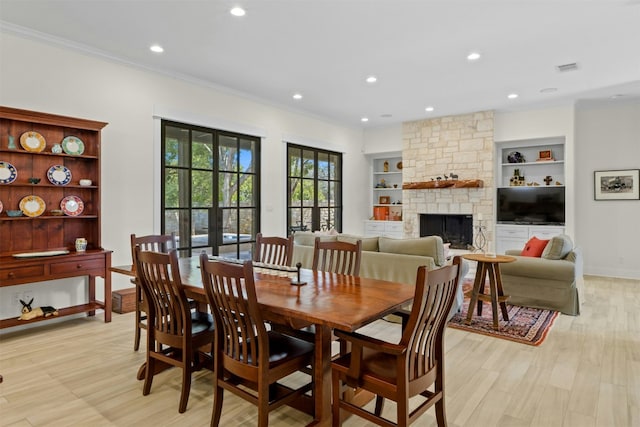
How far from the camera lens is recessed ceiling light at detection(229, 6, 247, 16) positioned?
11.0 ft

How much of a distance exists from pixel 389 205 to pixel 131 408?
23.4 ft

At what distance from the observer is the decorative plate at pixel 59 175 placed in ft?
12.9

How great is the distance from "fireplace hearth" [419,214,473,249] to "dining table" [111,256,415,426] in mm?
5472

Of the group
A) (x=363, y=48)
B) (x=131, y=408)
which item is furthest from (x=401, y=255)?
(x=131, y=408)

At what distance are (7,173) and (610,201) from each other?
8.33 metres

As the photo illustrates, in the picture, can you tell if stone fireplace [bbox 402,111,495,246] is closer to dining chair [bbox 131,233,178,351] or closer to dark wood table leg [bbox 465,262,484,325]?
dark wood table leg [bbox 465,262,484,325]

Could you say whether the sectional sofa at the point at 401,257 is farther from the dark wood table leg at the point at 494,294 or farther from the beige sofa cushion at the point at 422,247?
the dark wood table leg at the point at 494,294

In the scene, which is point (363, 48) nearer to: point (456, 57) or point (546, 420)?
point (456, 57)

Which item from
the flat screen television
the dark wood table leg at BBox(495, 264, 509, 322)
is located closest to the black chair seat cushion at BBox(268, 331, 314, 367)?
the dark wood table leg at BBox(495, 264, 509, 322)

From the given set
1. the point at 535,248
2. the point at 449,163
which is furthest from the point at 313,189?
the point at 535,248

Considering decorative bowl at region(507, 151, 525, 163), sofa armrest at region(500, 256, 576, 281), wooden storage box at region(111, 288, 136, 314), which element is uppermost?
decorative bowl at region(507, 151, 525, 163)

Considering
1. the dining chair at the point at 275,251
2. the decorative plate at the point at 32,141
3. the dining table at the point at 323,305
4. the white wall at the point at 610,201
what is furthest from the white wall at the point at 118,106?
the white wall at the point at 610,201

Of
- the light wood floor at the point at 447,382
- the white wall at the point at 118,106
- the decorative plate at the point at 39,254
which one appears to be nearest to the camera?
the light wood floor at the point at 447,382

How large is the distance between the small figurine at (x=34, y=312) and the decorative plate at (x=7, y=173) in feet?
3.86
